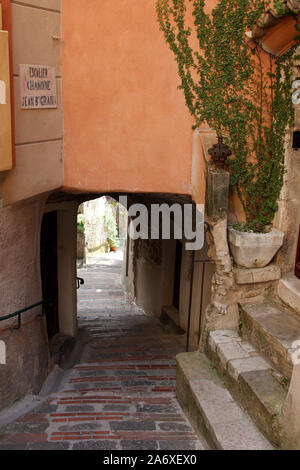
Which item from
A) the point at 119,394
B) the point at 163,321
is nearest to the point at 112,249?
the point at 163,321

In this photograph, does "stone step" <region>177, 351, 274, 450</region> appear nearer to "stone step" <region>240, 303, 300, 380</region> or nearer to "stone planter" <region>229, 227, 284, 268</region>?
"stone step" <region>240, 303, 300, 380</region>

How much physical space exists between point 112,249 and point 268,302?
17977 millimetres

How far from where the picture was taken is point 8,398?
16.9 feet

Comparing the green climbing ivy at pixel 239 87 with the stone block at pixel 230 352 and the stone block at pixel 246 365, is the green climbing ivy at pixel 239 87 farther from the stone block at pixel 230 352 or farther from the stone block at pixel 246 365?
the stone block at pixel 246 365

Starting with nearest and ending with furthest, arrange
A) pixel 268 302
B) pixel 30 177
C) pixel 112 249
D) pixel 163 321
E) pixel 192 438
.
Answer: pixel 192 438 → pixel 30 177 → pixel 268 302 → pixel 163 321 → pixel 112 249

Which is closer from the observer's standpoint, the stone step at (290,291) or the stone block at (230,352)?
the stone block at (230,352)

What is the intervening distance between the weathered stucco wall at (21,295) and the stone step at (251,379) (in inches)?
85.6

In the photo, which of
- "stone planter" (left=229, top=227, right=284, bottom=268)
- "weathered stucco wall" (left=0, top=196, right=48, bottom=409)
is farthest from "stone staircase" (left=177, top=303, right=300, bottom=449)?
"weathered stucco wall" (left=0, top=196, right=48, bottom=409)

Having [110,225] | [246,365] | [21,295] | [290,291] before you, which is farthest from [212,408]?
[110,225]

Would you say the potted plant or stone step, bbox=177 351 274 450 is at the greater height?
the potted plant

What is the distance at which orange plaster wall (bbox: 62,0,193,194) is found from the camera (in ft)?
17.2

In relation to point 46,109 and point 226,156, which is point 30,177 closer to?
point 46,109

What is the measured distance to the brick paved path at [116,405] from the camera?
15.2 ft

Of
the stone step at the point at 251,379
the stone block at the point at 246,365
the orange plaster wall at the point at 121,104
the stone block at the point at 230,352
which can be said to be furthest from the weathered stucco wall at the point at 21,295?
the stone block at the point at 246,365
